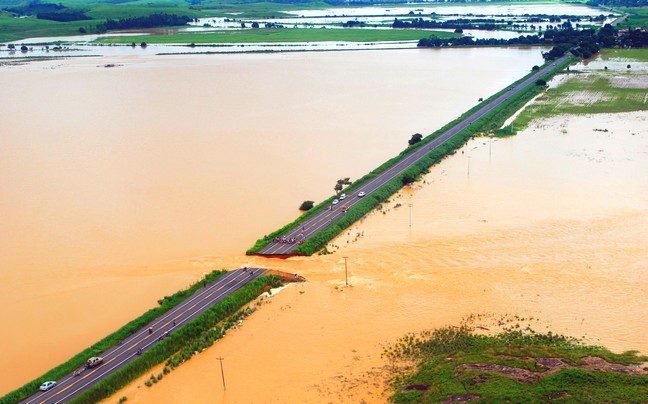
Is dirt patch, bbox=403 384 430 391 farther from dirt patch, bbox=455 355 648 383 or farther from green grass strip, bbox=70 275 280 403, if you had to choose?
green grass strip, bbox=70 275 280 403

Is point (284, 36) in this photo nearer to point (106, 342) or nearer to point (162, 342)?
point (106, 342)

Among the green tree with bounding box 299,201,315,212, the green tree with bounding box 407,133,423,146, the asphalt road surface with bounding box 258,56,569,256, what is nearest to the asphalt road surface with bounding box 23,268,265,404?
the asphalt road surface with bounding box 258,56,569,256

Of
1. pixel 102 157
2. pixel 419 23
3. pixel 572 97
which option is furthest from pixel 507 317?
pixel 419 23

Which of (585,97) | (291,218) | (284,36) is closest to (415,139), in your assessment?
(291,218)

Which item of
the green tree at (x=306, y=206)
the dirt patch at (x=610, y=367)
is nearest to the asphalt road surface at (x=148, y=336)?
the green tree at (x=306, y=206)

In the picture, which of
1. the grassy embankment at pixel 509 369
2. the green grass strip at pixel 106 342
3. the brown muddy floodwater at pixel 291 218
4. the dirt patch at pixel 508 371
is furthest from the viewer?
the brown muddy floodwater at pixel 291 218

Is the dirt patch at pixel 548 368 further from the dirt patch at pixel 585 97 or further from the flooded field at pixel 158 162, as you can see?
the dirt patch at pixel 585 97
